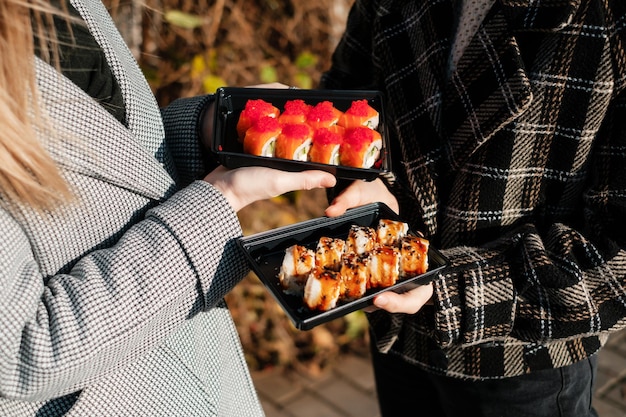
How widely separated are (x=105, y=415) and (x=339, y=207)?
2.18 feet

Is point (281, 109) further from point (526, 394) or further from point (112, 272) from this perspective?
point (526, 394)

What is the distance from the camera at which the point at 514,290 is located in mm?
1454

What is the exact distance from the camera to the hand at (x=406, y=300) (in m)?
1.32

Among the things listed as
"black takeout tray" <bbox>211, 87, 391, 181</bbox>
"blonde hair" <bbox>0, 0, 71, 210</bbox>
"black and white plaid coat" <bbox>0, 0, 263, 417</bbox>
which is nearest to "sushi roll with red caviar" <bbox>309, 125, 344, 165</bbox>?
"black takeout tray" <bbox>211, 87, 391, 181</bbox>

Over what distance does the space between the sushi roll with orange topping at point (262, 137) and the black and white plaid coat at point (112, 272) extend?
213mm

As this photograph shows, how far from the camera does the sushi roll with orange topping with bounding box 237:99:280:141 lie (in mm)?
1564

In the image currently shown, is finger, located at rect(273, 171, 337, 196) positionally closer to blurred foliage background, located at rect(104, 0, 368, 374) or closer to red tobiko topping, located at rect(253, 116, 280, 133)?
red tobiko topping, located at rect(253, 116, 280, 133)

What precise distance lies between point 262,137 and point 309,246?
0.29 meters

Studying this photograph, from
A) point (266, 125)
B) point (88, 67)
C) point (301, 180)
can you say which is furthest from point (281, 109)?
point (88, 67)

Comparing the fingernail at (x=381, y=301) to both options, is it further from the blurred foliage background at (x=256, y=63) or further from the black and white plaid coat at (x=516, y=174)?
the blurred foliage background at (x=256, y=63)

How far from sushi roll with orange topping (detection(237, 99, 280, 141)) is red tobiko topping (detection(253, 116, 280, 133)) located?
0.02 m

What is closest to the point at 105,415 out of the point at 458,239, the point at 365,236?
the point at 365,236

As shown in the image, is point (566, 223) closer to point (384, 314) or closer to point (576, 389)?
→ point (576, 389)

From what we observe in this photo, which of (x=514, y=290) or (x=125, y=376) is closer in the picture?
(x=125, y=376)
